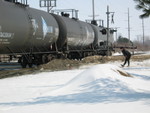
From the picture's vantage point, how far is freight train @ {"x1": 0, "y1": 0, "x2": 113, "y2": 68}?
13.6 metres

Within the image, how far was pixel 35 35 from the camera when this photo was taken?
15750 mm

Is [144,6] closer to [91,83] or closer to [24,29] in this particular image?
[91,83]

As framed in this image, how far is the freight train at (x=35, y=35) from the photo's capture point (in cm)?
1362

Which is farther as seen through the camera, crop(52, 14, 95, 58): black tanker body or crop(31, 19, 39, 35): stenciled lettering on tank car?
crop(52, 14, 95, 58): black tanker body

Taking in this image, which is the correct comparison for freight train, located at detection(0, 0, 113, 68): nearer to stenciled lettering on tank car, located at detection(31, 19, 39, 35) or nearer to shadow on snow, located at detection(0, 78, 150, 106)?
stenciled lettering on tank car, located at detection(31, 19, 39, 35)

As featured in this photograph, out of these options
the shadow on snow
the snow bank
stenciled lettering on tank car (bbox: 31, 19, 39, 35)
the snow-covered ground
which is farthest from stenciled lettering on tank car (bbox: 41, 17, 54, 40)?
the shadow on snow

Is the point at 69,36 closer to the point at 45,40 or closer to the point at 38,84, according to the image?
the point at 45,40

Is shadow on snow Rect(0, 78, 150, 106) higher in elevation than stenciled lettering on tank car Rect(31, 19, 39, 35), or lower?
lower

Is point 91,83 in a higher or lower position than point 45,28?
lower

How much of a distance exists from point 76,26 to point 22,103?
53.1ft

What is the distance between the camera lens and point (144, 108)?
20.8 ft

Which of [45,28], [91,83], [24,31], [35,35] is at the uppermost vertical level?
[45,28]

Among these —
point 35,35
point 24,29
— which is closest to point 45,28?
point 35,35

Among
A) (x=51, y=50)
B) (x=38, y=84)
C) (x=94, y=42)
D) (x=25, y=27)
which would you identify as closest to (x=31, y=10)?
(x=25, y=27)
